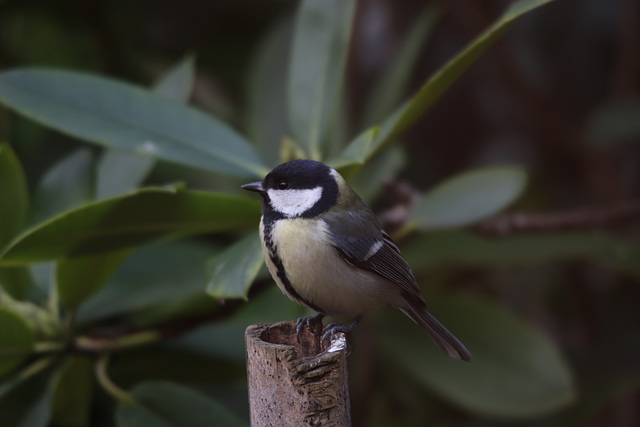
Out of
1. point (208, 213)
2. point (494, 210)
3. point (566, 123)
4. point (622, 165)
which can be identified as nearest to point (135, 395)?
point (208, 213)

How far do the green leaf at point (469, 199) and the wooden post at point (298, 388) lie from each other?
2.02 feet

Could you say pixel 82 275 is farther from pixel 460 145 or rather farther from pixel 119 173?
pixel 460 145

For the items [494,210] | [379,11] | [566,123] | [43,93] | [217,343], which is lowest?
[217,343]

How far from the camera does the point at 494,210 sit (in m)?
1.41

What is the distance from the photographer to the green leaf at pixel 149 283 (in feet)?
4.77

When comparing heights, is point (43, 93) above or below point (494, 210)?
above

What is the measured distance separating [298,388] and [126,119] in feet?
2.41

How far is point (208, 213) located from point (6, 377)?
22.5 inches

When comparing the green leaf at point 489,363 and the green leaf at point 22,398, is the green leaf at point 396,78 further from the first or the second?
the green leaf at point 22,398

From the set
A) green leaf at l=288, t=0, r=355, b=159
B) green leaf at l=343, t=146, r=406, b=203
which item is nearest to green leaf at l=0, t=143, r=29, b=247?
green leaf at l=288, t=0, r=355, b=159

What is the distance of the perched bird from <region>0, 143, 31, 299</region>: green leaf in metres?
0.47

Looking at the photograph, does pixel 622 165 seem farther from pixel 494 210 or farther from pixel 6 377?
pixel 6 377

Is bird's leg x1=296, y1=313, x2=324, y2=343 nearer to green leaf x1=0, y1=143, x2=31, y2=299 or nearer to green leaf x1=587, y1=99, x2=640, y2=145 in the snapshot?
green leaf x1=0, y1=143, x2=31, y2=299

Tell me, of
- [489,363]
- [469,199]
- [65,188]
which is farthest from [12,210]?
[489,363]
